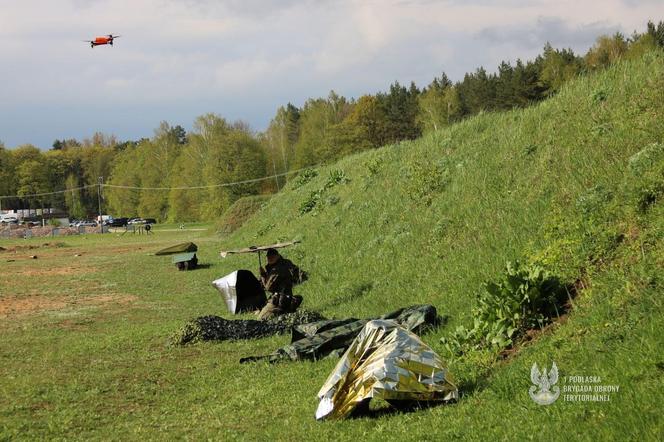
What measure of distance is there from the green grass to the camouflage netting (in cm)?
46

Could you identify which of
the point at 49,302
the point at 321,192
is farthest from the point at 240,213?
the point at 49,302

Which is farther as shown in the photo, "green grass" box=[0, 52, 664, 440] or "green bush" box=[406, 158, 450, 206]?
"green bush" box=[406, 158, 450, 206]

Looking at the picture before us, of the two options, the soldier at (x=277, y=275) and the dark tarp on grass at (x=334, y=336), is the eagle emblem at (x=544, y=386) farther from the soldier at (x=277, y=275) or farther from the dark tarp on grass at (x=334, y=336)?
→ the soldier at (x=277, y=275)

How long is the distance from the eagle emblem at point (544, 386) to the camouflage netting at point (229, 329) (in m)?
7.17

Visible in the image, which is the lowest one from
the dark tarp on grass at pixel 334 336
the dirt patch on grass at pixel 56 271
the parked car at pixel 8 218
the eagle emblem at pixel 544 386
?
the dirt patch on grass at pixel 56 271

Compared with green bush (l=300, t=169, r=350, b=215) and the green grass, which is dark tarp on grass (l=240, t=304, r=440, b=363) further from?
green bush (l=300, t=169, r=350, b=215)

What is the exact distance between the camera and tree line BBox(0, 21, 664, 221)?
2997 inches

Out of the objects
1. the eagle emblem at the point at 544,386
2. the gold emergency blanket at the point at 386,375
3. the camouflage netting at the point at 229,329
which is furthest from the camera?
the camouflage netting at the point at 229,329

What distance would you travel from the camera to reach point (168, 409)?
28.1 feet

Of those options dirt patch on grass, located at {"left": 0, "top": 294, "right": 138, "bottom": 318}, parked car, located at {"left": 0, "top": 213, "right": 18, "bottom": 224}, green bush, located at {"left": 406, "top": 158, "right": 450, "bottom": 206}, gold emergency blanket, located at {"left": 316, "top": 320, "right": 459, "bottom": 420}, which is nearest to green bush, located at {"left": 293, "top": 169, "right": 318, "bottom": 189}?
green bush, located at {"left": 406, "top": 158, "right": 450, "bottom": 206}

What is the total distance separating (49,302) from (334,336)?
40.3 feet

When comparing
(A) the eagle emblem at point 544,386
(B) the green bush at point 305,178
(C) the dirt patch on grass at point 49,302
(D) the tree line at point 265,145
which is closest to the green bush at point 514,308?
(A) the eagle emblem at point 544,386

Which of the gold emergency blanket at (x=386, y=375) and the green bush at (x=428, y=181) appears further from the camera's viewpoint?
the green bush at (x=428, y=181)

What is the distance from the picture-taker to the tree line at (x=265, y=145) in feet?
250
